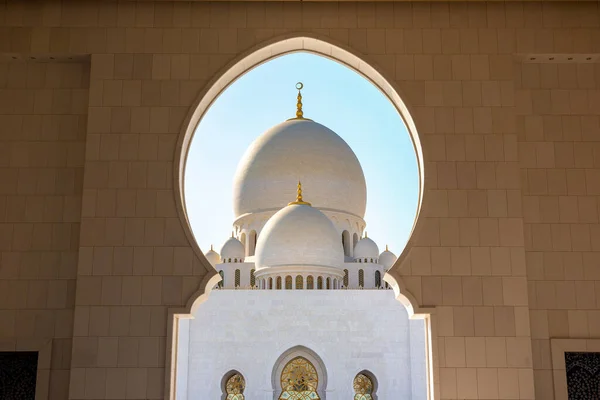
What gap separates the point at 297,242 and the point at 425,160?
48.1ft

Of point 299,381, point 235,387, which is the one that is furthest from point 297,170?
point 235,387

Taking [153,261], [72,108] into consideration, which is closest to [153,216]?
[153,261]

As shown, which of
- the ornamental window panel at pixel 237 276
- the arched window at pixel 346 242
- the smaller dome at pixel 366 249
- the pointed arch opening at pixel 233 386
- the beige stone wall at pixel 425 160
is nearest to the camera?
the beige stone wall at pixel 425 160

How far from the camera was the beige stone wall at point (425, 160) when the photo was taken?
536 cm

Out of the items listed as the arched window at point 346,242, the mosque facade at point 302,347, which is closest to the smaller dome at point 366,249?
the arched window at point 346,242

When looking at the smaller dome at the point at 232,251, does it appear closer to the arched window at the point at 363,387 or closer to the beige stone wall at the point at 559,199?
the arched window at the point at 363,387

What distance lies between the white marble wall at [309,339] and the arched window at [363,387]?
0.34 meters

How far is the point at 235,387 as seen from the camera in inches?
692

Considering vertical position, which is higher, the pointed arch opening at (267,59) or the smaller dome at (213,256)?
the smaller dome at (213,256)

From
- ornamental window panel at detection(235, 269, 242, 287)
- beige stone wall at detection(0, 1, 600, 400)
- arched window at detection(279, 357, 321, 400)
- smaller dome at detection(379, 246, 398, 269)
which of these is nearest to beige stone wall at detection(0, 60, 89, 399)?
beige stone wall at detection(0, 1, 600, 400)

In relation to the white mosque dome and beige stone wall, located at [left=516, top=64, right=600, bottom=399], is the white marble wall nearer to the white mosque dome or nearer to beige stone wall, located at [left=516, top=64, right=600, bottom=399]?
the white mosque dome

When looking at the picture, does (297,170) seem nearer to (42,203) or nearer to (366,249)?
(366,249)

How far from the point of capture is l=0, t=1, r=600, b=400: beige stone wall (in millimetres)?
5359

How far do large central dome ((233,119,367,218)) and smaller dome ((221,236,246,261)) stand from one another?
1392 millimetres
